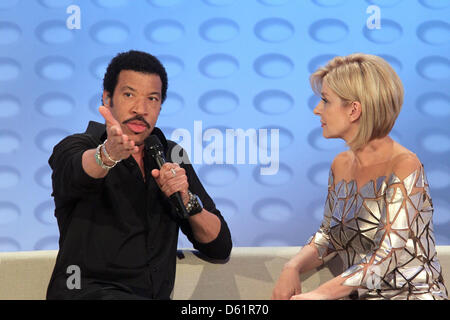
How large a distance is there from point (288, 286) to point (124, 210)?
0.61 meters

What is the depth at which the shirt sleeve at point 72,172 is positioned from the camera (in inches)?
61.6

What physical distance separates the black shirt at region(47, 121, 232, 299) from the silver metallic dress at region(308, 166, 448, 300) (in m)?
0.62

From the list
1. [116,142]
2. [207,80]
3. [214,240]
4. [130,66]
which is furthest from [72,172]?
[207,80]

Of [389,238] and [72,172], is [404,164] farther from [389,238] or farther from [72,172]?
[72,172]

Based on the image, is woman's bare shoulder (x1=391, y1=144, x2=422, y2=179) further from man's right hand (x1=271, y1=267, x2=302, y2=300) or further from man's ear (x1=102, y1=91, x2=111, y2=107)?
man's ear (x1=102, y1=91, x2=111, y2=107)

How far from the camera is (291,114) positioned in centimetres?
277

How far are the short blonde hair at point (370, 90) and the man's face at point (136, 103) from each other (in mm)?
617

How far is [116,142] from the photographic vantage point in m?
1.43

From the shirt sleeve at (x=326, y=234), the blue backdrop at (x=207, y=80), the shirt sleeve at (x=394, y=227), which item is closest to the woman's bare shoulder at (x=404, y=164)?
the shirt sleeve at (x=394, y=227)

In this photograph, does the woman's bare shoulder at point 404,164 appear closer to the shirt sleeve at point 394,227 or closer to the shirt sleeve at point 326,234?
the shirt sleeve at point 394,227
